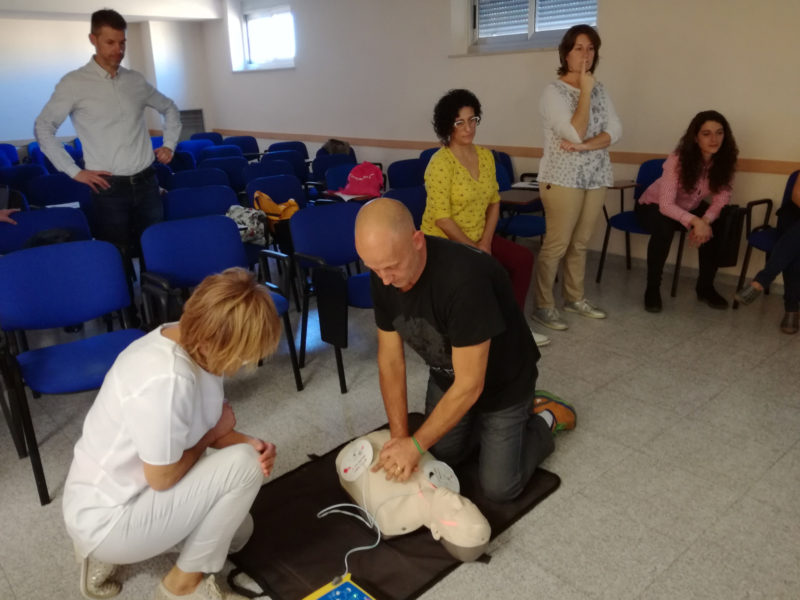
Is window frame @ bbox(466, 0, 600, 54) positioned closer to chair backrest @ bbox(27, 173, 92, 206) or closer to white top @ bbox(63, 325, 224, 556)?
chair backrest @ bbox(27, 173, 92, 206)

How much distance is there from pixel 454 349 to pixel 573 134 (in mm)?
1942

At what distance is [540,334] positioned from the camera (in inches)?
137

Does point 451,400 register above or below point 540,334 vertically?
above

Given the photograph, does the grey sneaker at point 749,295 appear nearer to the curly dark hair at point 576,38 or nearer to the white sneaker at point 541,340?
the white sneaker at point 541,340

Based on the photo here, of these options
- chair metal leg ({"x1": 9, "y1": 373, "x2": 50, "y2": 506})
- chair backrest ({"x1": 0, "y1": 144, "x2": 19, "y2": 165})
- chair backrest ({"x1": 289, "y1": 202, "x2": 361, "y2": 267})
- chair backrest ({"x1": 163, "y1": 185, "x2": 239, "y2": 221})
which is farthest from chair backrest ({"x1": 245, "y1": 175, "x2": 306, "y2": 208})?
chair backrest ({"x1": 0, "y1": 144, "x2": 19, "y2": 165})

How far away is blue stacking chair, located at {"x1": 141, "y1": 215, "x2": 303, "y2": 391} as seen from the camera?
285 centimetres

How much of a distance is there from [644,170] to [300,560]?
3.59 metres

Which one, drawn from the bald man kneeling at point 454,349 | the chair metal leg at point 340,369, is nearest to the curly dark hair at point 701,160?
the bald man kneeling at point 454,349

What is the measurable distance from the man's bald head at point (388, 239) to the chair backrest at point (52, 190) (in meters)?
3.59

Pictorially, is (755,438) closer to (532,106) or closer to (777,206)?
(777,206)

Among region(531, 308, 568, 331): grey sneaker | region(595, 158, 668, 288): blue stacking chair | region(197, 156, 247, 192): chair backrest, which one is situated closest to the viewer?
region(531, 308, 568, 331): grey sneaker

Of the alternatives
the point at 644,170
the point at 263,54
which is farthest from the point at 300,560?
the point at 263,54

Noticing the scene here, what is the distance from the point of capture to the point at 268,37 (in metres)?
8.23

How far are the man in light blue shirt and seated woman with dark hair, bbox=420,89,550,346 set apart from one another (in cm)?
159
